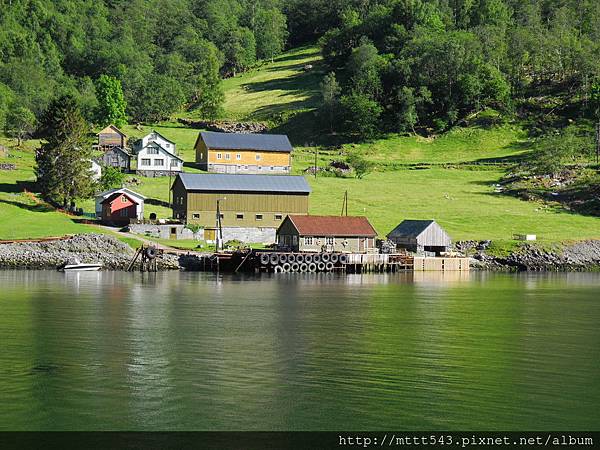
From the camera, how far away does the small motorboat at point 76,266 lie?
8125cm

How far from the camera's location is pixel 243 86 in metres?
198

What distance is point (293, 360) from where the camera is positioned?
120ft

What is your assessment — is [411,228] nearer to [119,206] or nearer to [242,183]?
[242,183]

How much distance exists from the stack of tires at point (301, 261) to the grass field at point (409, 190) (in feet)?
35.4

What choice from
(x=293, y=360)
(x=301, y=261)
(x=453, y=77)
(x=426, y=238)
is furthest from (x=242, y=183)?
(x=453, y=77)

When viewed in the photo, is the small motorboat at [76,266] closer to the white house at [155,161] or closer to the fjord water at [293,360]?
the fjord water at [293,360]

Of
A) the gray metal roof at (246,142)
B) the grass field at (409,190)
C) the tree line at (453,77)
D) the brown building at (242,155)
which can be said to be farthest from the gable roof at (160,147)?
the tree line at (453,77)

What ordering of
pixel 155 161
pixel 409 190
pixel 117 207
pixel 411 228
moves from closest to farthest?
pixel 411 228
pixel 117 207
pixel 409 190
pixel 155 161

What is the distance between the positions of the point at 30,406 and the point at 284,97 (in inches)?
6172

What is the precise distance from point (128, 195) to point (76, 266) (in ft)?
58.6

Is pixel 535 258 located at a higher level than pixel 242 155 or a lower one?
lower

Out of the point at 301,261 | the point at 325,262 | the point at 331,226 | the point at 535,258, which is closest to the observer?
the point at 301,261

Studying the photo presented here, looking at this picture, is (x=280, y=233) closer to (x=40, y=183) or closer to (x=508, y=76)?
(x=40, y=183)
